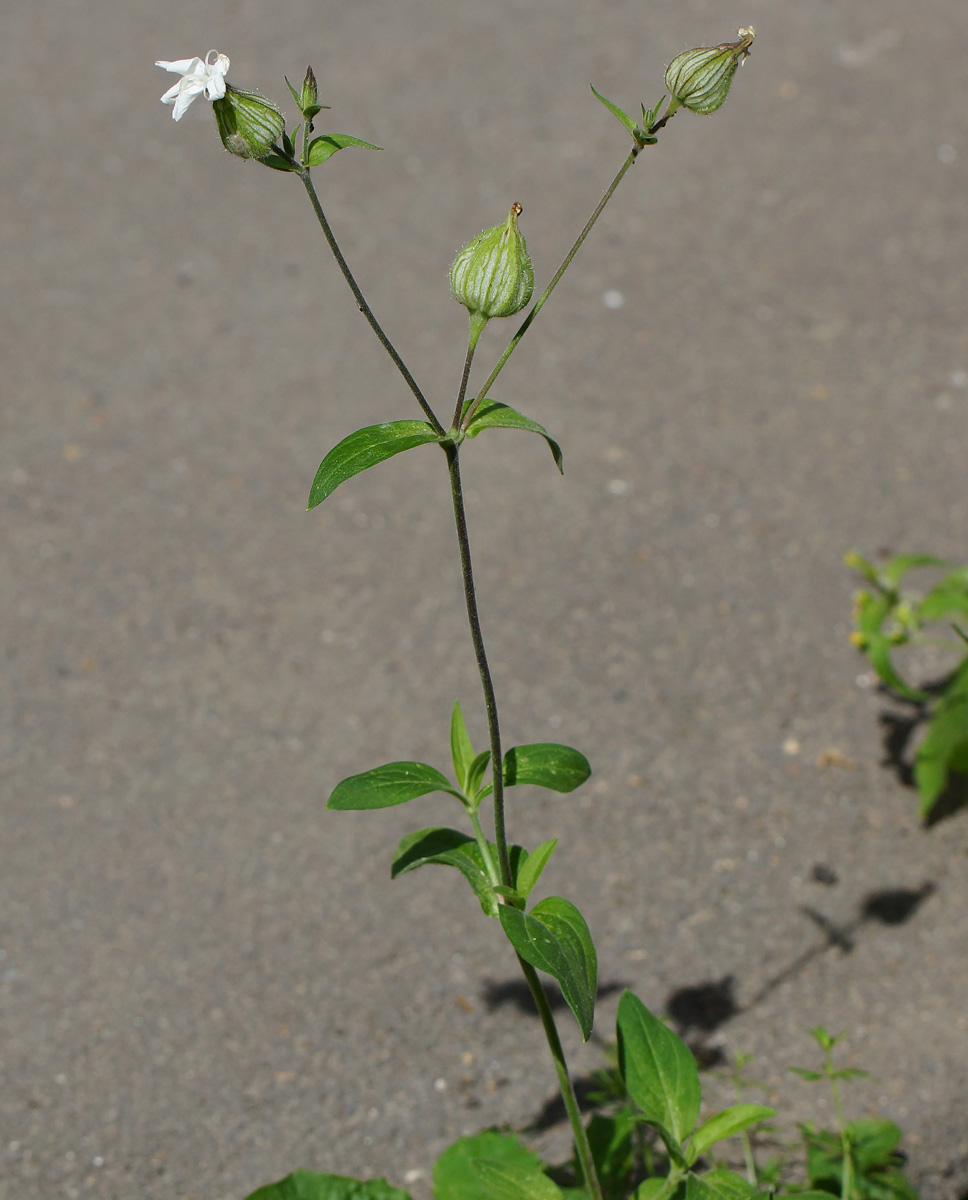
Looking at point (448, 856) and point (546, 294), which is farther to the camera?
point (448, 856)

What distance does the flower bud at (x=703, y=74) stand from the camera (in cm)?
133

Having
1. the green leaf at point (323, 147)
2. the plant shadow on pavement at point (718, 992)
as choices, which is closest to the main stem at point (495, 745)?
the green leaf at point (323, 147)

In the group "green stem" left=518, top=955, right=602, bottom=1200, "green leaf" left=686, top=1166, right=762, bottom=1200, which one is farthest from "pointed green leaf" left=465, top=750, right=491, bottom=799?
"green leaf" left=686, top=1166, right=762, bottom=1200

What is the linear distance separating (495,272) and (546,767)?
2.03ft

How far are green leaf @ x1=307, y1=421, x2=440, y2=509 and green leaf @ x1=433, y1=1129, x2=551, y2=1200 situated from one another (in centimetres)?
120

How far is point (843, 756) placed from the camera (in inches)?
111

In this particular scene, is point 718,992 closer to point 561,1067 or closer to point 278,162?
point 561,1067

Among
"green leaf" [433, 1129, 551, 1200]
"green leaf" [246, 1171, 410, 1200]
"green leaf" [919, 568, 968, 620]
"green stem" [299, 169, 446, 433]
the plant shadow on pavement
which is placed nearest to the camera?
"green stem" [299, 169, 446, 433]

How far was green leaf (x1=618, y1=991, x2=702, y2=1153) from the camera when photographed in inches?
65.2

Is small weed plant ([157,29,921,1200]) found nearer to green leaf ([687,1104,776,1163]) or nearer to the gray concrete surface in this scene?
green leaf ([687,1104,776,1163])

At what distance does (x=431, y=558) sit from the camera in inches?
129

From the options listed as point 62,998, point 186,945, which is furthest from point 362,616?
point 62,998

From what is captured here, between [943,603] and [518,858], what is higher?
[943,603]

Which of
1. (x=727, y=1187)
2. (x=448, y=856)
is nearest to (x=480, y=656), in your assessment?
(x=448, y=856)
